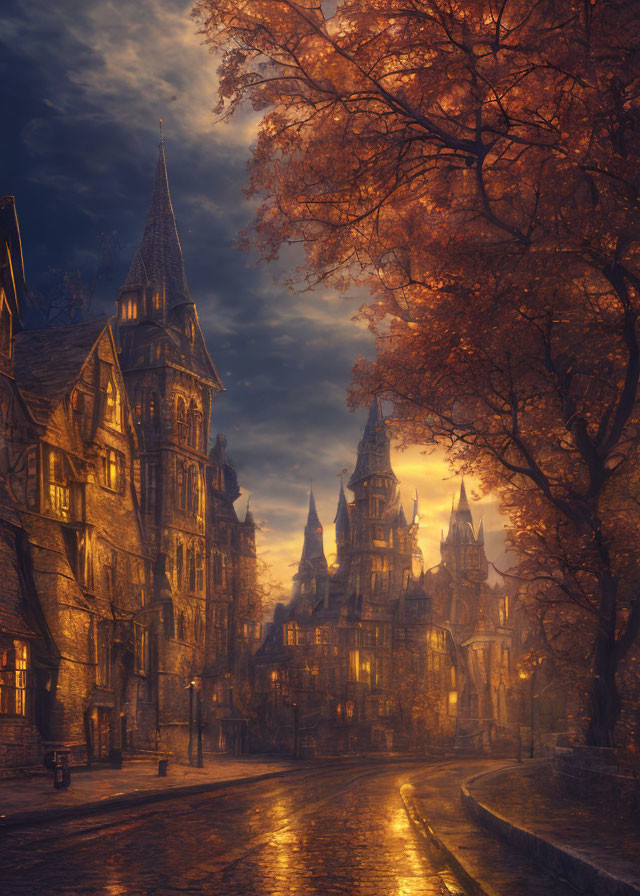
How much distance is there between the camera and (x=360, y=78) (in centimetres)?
1156

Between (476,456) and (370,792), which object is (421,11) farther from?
(370,792)

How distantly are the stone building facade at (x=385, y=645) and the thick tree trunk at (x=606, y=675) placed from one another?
43523mm

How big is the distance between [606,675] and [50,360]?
26.2 m

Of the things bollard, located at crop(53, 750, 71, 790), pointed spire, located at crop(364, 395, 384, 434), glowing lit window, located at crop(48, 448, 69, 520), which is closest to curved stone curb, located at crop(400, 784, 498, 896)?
bollard, located at crop(53, 750, 71, 790)

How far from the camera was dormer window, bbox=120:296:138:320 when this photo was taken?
60.2m

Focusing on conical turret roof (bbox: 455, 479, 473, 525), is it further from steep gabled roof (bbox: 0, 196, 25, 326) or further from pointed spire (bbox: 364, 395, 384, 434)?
steep gabled roof (bbox: 0, 196, 25, 326)

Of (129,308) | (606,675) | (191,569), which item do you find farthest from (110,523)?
(129,308)

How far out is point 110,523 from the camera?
122ft

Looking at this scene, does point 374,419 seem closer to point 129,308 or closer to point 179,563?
point 129,308

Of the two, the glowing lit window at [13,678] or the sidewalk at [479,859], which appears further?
the glowing lit window at [13,678]

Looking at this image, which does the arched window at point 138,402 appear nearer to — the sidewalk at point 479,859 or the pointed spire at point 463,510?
the sidewalk at point 479,859

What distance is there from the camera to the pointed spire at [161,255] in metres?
61.4

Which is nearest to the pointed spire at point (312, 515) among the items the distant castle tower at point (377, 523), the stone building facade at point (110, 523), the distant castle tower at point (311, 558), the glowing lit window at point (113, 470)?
the distant castle tower at point (311, 558)

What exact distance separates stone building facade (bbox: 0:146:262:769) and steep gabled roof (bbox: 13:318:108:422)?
81 mm
